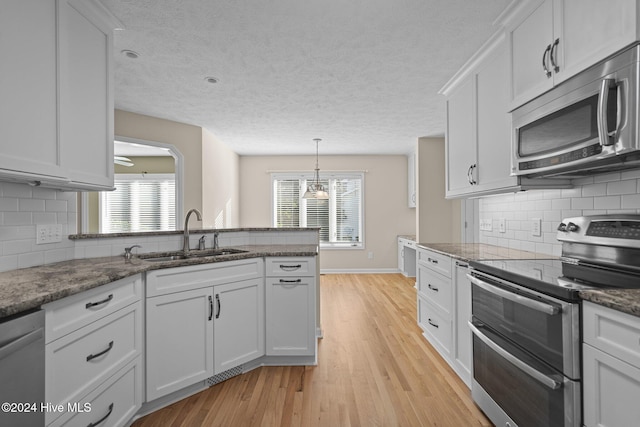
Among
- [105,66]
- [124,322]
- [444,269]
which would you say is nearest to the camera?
[124,322]

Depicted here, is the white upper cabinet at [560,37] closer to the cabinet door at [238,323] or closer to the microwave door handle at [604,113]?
the microwave door handle at [604,113]

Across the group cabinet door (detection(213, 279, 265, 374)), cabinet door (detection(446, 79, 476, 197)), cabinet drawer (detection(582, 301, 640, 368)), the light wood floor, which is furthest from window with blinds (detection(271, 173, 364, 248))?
cabinet drawer (detection(582, 301, 640, 368))

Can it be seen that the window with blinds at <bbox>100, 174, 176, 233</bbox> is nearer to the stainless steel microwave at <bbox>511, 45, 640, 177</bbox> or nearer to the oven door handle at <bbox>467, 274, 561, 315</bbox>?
the oven door handle at <bbox>467, 274, 561, 315</bbox>

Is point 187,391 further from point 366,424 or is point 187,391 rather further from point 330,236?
point 330,236

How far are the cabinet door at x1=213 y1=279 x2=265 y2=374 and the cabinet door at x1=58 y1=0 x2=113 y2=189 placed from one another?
1058 millimetres

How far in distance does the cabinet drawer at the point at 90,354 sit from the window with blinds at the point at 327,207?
4.70 meters

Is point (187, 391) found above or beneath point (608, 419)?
beneath

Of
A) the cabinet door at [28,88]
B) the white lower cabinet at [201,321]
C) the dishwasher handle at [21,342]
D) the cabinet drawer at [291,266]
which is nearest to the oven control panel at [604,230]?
the cabinet drawer at [291,266]

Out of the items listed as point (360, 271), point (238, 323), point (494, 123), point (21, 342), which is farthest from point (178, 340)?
point (360, 271)

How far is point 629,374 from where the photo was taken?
98 cm

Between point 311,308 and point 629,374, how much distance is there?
1814 mm

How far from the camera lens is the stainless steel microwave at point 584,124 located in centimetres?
118

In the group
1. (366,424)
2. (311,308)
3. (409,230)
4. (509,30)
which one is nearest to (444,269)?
(311,308)

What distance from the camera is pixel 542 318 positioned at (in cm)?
133
